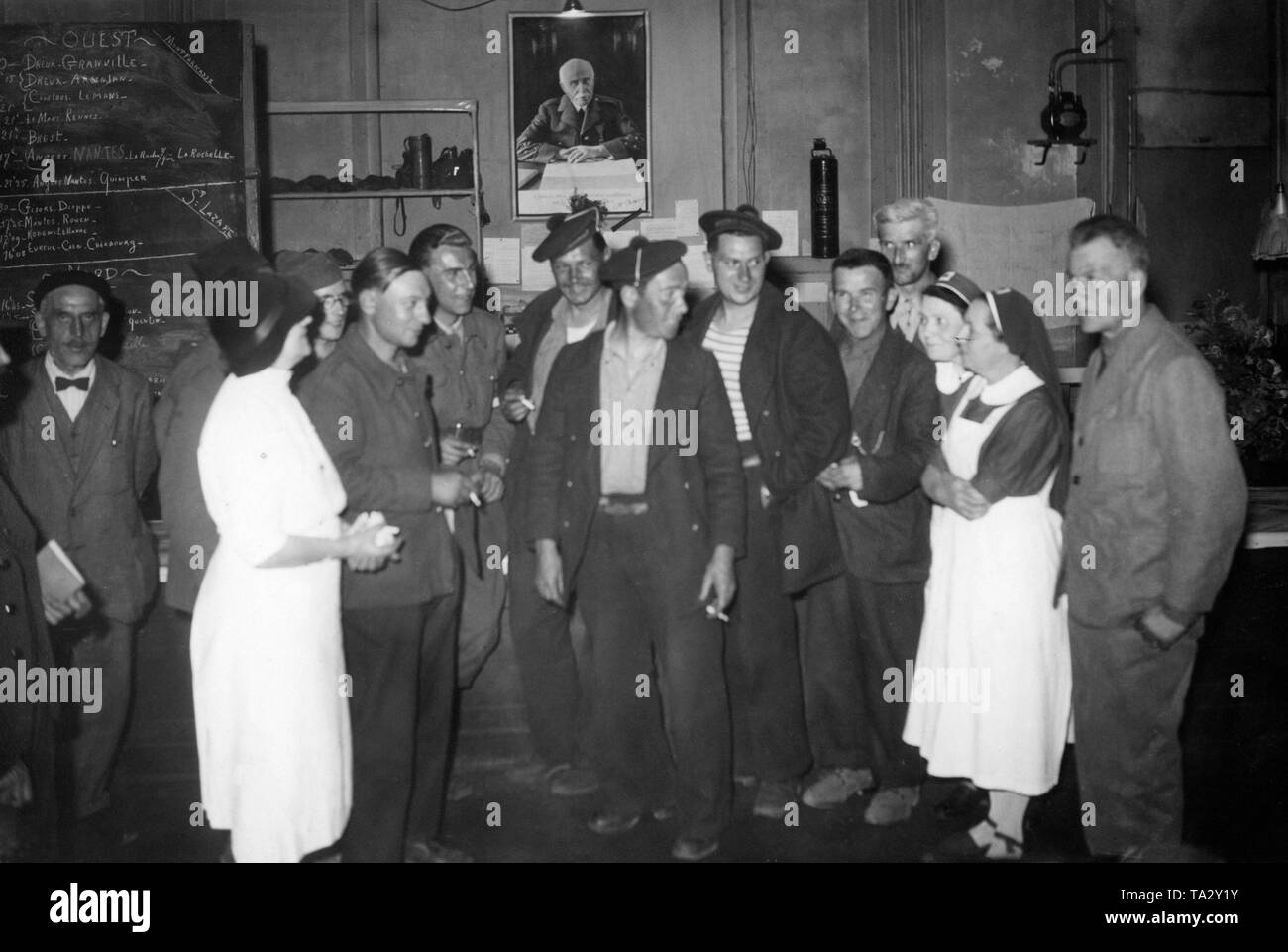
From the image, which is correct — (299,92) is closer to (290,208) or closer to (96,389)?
(290,208)

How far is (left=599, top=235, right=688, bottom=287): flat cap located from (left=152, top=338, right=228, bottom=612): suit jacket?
3.55 feet

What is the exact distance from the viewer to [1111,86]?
5.61 m

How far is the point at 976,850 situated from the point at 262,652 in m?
1.84

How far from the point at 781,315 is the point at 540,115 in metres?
2.81

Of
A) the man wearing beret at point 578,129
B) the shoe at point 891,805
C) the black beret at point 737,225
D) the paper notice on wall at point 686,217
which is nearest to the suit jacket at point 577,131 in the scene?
the man wearing beret at point 578,129

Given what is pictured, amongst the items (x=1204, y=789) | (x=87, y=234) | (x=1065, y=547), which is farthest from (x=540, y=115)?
(x=1204, y=789)

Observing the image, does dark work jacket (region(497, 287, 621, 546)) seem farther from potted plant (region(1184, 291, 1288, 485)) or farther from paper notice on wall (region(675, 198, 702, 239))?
potted plant (region(1184, 291, 1288, 485))

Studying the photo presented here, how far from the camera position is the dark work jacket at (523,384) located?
3.22m

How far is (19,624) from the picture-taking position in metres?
2.66

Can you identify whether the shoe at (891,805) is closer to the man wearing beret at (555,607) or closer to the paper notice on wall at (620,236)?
the man wearing beret at (555,607)

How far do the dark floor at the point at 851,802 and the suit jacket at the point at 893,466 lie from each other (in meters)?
0.66

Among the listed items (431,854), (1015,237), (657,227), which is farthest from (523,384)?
(1015,237)

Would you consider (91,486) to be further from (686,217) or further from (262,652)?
(686,217)
